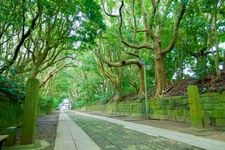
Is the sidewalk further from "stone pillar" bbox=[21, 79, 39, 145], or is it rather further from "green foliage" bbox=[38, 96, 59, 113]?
"green foliage" bbox=[38, 96, 59, 113]

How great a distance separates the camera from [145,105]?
2164 cm

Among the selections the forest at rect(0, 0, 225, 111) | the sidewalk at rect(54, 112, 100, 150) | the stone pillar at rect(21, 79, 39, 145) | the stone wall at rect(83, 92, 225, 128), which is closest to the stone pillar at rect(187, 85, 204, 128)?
the stone wall at rect(83, 92, 225, 128)

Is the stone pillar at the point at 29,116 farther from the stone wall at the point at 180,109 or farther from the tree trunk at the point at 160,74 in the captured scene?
the tree trunk at the point at 160,74

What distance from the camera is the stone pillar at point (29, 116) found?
7.49 metres

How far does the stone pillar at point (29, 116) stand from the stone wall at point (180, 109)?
6365 millimetres

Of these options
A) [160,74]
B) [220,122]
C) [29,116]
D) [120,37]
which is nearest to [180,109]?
[220,122]

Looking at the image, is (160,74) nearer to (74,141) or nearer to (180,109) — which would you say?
(180,109)

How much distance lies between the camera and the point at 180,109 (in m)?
15.3

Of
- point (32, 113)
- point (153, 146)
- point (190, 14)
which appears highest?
point (190, 14)

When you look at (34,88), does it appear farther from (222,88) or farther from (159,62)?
(159,62)

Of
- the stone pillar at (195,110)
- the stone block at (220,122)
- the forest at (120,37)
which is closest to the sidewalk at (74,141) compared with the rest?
the forest at (120,37)

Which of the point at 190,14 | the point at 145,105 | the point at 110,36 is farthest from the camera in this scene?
the point at 110,36

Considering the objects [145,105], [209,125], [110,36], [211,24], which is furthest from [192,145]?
[110,36]

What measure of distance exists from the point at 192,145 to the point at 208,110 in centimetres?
524
